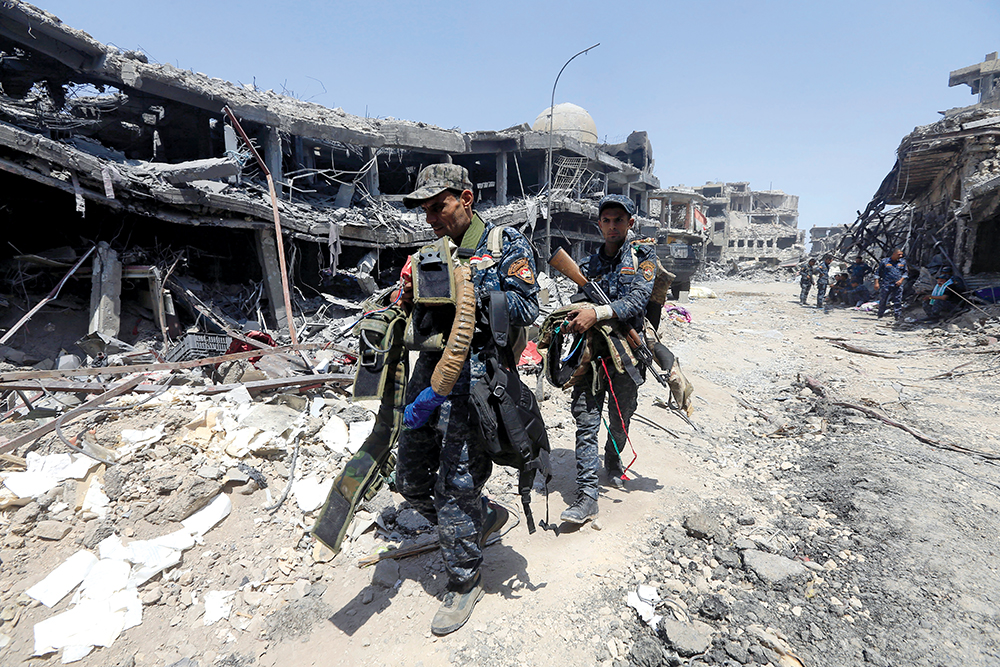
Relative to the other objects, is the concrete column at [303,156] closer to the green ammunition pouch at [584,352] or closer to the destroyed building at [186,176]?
the destroyed building at [186,176]

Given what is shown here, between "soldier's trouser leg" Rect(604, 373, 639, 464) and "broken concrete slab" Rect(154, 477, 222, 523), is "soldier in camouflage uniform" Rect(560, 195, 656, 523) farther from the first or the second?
"broken concrete slab" Rect(154, 477, 222, 523)

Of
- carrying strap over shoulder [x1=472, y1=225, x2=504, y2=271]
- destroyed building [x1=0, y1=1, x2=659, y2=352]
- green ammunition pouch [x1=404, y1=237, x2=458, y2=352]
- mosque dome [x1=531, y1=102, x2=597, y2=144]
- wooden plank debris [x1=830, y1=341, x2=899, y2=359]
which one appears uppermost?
mosque dome [x1=531, y1=102, x2=597, y2=144]

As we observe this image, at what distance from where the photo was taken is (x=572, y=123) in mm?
24875

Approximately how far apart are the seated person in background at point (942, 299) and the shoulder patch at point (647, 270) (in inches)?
469

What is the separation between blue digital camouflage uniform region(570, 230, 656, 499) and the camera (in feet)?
10.4

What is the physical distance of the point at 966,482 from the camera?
125 inches

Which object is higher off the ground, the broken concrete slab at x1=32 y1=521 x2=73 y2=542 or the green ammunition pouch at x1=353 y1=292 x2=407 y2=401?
the green ammunition pouch at x1=353 y1=292 x2=407 y2=401

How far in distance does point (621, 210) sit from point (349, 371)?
3.56 m

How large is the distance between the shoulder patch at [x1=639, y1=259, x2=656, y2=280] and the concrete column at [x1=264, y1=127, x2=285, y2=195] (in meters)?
11.1

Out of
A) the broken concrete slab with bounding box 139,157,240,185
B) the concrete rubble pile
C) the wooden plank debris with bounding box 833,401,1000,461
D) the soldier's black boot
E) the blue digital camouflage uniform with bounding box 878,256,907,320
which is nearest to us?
the concrete rubble pile

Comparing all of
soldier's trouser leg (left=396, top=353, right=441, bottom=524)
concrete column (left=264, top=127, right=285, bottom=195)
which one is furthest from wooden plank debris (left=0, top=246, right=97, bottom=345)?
soldier's trouser leg (left=396, top=353, right=441, bottom=524)

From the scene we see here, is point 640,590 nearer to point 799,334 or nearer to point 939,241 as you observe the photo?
point 799,334

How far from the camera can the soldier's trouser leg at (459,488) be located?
2332 millimetres

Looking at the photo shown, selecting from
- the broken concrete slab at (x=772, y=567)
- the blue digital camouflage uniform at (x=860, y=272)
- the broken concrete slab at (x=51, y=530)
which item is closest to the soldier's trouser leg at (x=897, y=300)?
the blue digital camouflage uniform at (x=860, y=272)
